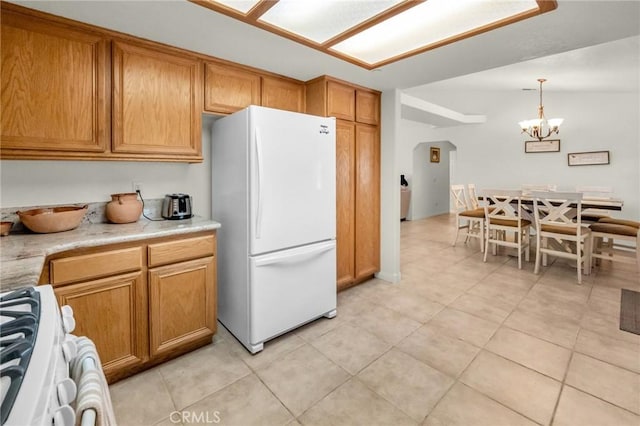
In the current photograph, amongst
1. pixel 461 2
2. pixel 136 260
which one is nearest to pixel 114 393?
pixel 136 260

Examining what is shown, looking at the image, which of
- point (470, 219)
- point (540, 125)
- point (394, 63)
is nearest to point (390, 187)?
point (394, 63)

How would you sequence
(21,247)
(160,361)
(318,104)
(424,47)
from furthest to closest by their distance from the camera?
(318,104), (424,47), (160,361), (21,247)

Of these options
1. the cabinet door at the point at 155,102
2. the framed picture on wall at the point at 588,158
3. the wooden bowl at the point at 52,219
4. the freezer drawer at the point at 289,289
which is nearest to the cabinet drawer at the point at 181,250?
the freezer drawer at the point at 289,289

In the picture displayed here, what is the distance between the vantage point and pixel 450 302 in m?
2.98

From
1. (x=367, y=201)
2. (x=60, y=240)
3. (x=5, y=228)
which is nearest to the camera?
(x=60, y=240)

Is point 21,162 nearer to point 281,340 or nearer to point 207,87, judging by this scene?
point 207,87

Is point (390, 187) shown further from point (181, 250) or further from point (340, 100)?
point (181, 250)

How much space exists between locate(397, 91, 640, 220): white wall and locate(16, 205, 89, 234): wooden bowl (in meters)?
4.07

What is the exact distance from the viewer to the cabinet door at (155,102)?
1991mm

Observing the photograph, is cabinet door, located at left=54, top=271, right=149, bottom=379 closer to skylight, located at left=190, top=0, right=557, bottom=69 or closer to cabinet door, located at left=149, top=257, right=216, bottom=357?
cabinet door, located at left=149, top=257, right=216, bottom=357

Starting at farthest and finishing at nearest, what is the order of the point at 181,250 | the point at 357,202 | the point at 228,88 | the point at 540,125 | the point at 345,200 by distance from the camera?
the point at 540,125 → the point at 357,202 → the point at 345,200 → the point at 228,88 → the point at 181,250

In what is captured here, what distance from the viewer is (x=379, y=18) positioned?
72.6 inches

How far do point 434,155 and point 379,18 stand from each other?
318 inches

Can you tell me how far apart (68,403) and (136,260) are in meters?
1.38
